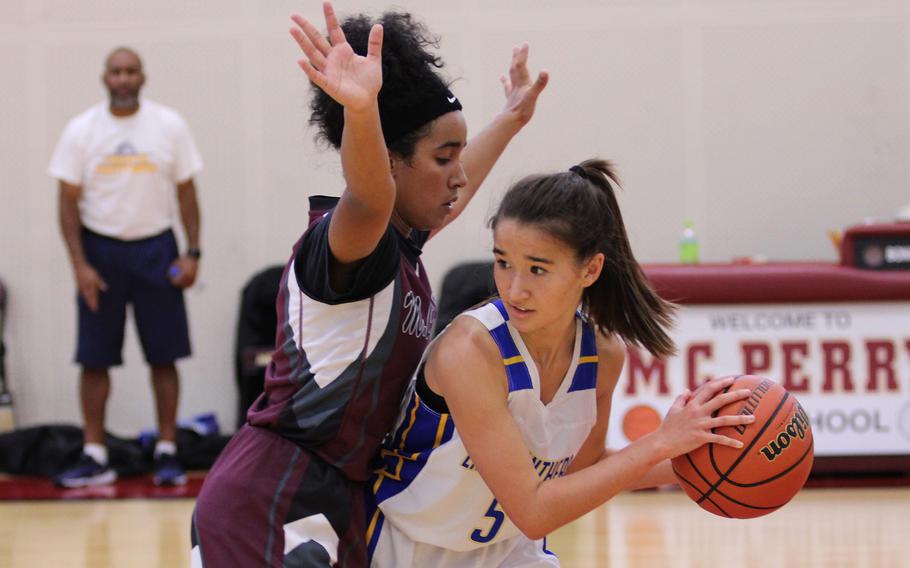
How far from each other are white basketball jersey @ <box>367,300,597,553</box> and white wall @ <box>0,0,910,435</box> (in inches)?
178

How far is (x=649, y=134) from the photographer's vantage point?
709 cm

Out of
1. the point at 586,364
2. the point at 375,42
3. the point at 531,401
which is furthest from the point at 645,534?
the point at 375,42

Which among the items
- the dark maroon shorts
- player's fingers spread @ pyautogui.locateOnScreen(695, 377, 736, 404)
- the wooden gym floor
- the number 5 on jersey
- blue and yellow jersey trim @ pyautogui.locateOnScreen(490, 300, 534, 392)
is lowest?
the wooden gym floor

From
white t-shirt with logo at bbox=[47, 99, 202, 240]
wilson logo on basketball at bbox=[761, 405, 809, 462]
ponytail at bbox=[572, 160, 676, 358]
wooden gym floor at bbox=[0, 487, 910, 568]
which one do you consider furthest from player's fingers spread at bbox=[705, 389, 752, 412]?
white t-shirt with logo at bbox=[47, 99, 202, 240]

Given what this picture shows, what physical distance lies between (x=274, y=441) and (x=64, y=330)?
517cm

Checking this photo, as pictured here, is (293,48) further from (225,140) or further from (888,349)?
(888,349)

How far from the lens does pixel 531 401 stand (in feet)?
8.02

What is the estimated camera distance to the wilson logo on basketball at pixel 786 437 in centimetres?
235

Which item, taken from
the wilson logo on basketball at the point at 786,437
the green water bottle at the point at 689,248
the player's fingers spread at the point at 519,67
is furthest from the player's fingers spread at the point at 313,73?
the green water bottle at the point at 689,248

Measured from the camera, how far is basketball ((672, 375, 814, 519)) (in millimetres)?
2332

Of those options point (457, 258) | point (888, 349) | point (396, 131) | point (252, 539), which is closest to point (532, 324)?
point (396, 131)

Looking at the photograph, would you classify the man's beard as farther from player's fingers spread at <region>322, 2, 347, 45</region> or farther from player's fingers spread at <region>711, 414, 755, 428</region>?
player's fingers spread at <region>711, 414, 755, 428</region>

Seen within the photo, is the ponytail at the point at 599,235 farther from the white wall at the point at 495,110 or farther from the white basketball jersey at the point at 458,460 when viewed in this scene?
the white wall at the point at 495,110

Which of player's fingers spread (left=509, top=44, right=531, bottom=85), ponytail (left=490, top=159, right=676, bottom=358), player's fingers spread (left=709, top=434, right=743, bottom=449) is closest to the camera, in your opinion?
player's fingers spread (left=709, top=434, right=743, bottom=449)
